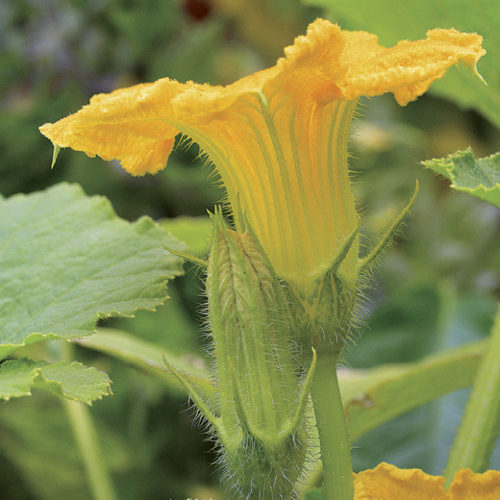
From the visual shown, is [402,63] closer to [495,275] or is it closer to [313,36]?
[313,36]

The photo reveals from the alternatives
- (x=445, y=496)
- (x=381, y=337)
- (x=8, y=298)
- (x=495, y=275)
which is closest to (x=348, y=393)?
(x=445, y=496)

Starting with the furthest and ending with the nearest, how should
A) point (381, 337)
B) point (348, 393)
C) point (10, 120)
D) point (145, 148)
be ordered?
point (10, 120) → point (381, 337) → point (348, 393) → point (145, 148)

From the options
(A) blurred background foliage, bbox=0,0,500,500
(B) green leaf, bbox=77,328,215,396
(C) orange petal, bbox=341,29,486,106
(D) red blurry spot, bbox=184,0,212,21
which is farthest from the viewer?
(D) red blurry spot, bbox=184,0,212,21

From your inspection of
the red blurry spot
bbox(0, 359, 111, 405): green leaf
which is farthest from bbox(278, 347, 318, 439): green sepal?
the red blurry spot

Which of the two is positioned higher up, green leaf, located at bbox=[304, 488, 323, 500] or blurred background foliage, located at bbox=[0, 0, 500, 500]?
green leaf, located at bbox=[304, 488, 323, 500]

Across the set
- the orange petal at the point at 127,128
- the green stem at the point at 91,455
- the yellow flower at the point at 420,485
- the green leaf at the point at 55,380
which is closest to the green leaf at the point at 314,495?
the yellow flower at the point at 420,485

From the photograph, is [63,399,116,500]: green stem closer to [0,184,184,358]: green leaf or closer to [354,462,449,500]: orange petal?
[0,184,184,358]: green leaf

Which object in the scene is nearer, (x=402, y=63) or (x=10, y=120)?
(x=402, y=63)

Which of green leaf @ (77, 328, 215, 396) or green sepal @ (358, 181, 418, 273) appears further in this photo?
green leaf @ (77, 328, 215, 396)
